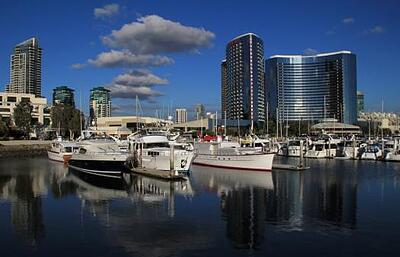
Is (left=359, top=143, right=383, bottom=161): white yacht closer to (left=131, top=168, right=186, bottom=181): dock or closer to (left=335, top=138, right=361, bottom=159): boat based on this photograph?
(left=335, top=138, right=361, bottom=159): boat

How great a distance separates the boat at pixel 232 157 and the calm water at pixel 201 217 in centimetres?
1046

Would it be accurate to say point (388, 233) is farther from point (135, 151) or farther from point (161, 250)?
point (135, 151)

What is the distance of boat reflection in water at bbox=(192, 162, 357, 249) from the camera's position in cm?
2631

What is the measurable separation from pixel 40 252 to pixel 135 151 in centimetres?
3995

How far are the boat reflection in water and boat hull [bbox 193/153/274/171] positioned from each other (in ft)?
9.46

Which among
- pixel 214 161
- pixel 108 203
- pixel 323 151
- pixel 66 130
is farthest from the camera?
pixel 66 130

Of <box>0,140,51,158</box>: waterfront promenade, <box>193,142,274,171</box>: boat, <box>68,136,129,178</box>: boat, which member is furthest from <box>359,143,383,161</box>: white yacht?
<box>0,140,51,158</box>: waterfront promenade

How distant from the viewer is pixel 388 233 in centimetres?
2481

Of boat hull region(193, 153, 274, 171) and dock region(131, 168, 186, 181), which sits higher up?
boat hull region(193, 153, 274, 171)

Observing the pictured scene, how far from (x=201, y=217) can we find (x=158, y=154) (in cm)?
2733

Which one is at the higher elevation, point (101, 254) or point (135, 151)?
point (135, 151)

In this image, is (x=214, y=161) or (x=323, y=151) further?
(x=323, y=151)

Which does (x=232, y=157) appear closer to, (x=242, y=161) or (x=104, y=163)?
(x=242, y=161)

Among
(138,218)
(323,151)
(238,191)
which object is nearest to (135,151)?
(238,191)
